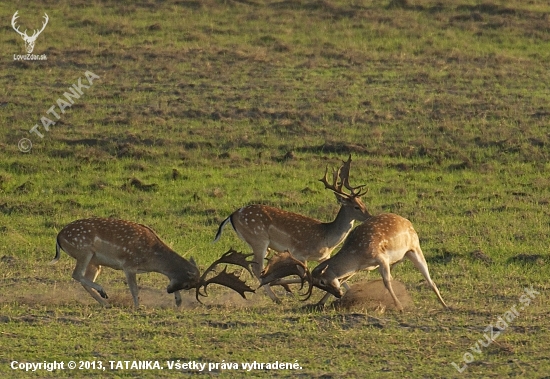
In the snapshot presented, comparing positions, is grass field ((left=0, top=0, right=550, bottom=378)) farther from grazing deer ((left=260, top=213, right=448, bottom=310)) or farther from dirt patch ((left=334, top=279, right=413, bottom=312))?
grazing deer ((left=260, top=213, right=448, bottom=310))

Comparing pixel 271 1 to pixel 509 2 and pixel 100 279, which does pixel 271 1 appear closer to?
pixel 509 2

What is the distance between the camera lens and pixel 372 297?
1082 centimetres

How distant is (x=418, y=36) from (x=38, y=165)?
10348mm

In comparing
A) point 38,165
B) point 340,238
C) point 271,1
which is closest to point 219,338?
point 340,238

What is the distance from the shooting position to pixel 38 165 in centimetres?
1759

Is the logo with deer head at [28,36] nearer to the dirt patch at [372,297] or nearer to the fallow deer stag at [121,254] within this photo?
the fallow deer stag at [121,254]

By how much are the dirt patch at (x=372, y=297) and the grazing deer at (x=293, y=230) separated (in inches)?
37.6

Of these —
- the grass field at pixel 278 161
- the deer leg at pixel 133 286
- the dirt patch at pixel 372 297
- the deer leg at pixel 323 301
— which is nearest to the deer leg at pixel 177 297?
the grass field at pixel 278 161

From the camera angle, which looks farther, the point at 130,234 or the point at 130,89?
the point at 130,89

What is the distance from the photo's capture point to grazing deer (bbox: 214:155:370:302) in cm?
1186

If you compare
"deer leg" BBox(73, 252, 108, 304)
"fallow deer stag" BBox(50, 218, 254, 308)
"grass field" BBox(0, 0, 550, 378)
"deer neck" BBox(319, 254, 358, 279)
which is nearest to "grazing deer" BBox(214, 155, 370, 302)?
"grass field" BBox(0, 0, 550, 378)

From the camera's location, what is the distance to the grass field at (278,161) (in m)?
9.12

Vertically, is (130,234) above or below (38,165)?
above

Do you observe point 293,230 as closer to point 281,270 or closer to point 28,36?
point 281,270
